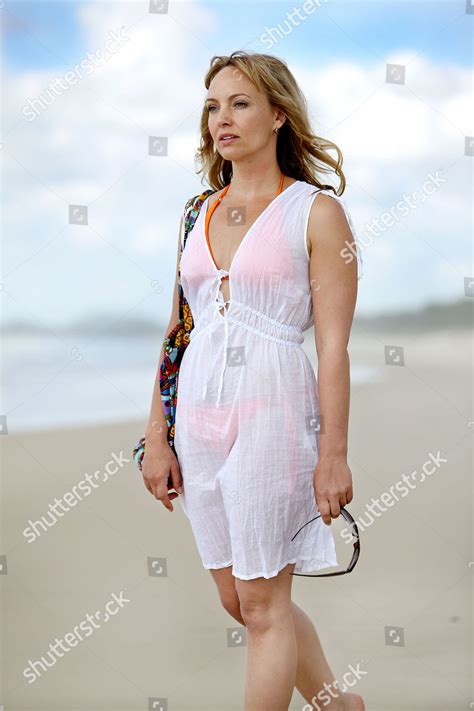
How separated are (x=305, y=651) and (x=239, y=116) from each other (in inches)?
44.3

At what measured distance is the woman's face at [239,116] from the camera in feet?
7.03

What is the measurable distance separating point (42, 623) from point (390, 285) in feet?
13.7

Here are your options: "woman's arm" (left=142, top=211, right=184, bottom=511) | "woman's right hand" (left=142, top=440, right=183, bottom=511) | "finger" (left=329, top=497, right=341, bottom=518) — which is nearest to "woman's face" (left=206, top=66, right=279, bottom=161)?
"woman's arm" (left=142, top=211, right=184, bottom=511)

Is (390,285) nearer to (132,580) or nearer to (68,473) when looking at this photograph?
(68,473)

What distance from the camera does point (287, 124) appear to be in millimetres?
2244

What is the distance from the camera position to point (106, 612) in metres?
3.52

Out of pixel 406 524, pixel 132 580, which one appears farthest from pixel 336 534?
pixel 132 580

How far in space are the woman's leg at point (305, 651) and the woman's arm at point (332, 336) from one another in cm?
27

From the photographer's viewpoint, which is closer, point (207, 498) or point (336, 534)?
point (207, 498)

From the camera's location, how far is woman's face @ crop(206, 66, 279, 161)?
2.14 metres
